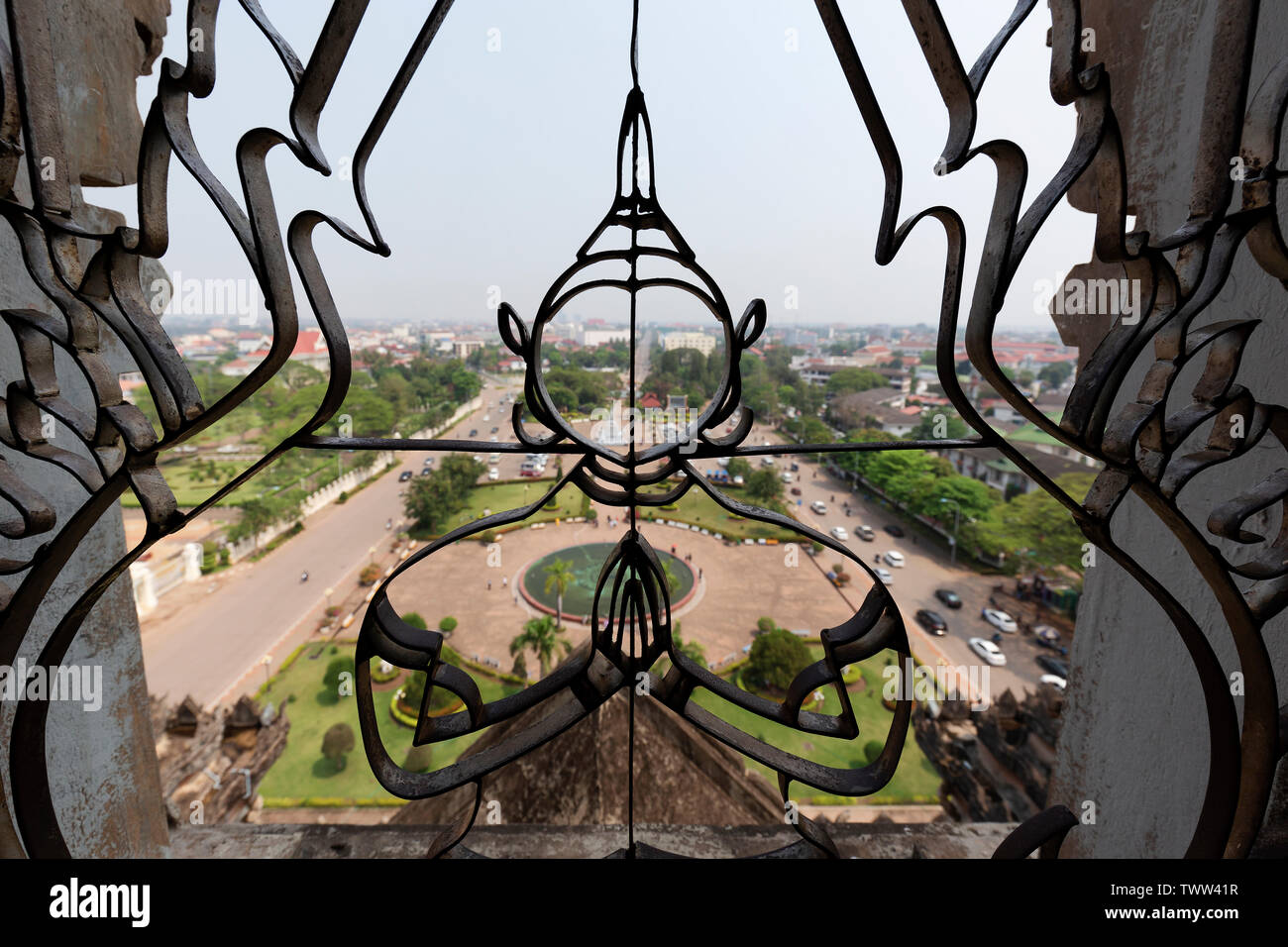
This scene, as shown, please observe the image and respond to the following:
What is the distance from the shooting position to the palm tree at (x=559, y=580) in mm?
14148

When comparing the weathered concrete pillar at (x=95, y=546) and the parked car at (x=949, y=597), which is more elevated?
the weathered concrete pillar at (x=95, y=546)

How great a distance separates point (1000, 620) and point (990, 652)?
5.61ft

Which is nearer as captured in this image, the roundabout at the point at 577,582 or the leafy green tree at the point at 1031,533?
the leafy green tree at the point at 1031,533

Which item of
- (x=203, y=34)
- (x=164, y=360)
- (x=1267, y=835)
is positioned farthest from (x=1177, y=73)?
(x=164, y=360)

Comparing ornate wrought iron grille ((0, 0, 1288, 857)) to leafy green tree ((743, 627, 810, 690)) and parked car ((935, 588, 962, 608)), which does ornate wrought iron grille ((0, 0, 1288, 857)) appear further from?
parked car ((935, 588, 962, 608))

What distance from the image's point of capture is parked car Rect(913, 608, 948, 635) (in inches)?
541

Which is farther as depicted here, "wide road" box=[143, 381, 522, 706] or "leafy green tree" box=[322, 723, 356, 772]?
"wide road" box=[143, 381, 522, 706]

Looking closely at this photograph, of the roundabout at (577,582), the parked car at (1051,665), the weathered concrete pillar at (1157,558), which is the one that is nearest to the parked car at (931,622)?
the parked car at (1051,665)

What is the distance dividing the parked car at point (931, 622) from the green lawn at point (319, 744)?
9647 millimetres

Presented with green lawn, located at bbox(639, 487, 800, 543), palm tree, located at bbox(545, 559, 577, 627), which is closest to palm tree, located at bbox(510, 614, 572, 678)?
palm tree, located at bbox(545, 559, 577, 627)

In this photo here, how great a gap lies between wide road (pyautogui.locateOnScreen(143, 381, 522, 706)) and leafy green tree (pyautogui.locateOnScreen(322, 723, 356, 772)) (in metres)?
4.40

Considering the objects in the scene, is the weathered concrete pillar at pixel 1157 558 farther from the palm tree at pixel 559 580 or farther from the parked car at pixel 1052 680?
the palm tree at pixel 559 580

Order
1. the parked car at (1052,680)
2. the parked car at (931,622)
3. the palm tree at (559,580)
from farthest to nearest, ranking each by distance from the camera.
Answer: the palm tree at (559,580), the parked car at (931,622), the parked car at (1052,680)

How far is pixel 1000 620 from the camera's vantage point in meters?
14.0
